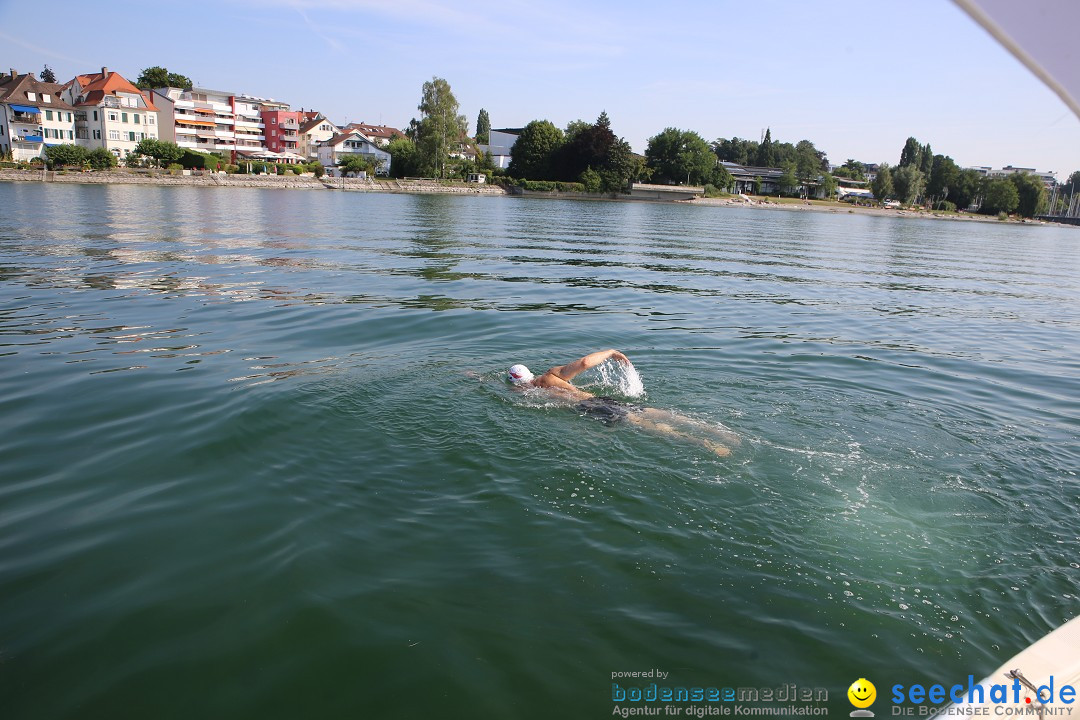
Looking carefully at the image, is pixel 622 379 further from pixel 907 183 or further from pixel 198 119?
pixel 907 183

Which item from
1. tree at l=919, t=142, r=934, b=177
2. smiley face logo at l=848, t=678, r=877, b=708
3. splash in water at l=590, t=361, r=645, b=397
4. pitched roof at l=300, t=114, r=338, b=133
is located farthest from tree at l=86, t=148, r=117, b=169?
tree at l=919, t=142, r=934, b=177

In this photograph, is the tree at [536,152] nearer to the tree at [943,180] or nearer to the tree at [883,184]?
the tree at [883,184]

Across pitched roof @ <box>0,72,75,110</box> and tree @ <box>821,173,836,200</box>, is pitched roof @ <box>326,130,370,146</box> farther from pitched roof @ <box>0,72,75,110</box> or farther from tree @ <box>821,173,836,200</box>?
tree @ <box>821,173,836,200</box>

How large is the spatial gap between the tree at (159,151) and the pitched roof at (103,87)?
15.4m

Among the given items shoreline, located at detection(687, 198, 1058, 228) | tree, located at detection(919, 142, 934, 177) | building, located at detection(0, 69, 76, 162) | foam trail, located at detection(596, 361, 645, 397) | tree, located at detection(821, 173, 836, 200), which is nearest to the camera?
foam trail, located at detection(596, 361, 645, 397)

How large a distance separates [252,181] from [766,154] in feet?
460

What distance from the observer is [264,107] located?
128 meters

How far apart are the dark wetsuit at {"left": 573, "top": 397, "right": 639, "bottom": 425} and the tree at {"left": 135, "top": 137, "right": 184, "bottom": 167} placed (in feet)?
301

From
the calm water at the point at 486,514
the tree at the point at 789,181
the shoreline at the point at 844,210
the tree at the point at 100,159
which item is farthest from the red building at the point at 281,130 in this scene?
the calm water at the point at 486,514

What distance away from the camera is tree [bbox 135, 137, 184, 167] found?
3179 inches

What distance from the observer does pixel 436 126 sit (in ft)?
316

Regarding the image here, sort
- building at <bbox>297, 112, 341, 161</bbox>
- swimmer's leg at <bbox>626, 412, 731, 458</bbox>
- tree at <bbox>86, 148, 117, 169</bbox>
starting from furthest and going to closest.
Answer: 1. building at <bbox>297, 112, 341, 161</bbox>
2. tree at <bbox>86, 148, 117, 169</bbox>
3. swimmer's leg at <bbox>626, 412, 731, 458</bbox>

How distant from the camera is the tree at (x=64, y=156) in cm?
7144

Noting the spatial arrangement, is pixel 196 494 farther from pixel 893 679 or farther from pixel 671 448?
pixel 893 679
